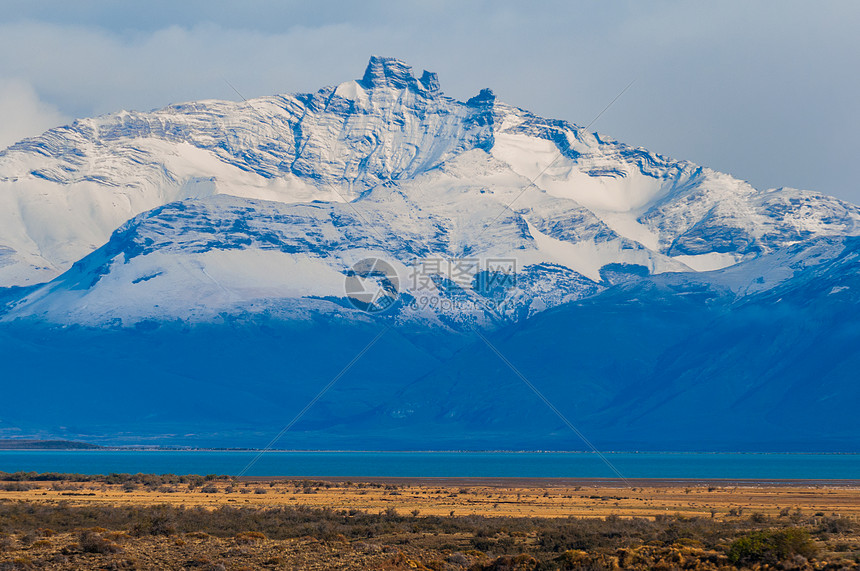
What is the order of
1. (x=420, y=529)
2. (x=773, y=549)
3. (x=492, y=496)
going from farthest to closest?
(x=492, y=496), (x=420, y=529), (x=773, y=549)

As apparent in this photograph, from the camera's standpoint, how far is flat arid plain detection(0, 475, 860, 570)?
→ 4394 centimetres

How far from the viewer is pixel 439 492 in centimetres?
8969

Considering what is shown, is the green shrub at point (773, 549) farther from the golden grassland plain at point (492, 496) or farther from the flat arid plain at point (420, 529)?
the golden grassland plain at point (492, 496)

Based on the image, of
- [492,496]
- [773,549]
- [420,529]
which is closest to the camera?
[773,549]

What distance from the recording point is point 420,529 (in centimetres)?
5581

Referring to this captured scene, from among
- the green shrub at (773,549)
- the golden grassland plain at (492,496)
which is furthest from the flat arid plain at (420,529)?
the golden grassland plain at (492,496)

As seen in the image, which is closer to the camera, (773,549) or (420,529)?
(773,549)

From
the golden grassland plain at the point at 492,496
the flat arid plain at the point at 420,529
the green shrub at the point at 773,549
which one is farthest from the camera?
the golden grassland plain at the point at 492,496

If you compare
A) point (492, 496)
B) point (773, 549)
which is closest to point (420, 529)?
point (773, 549)

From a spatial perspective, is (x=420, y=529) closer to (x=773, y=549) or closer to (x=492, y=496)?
(x=773, y=549)

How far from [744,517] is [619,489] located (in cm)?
3299

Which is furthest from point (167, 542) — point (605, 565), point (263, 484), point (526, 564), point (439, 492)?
point (263, 484)

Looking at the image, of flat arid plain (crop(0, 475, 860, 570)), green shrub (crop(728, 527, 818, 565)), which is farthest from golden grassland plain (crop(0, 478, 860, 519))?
green shrub (crop(728, 527, 818, 565))

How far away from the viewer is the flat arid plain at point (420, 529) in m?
43.9
